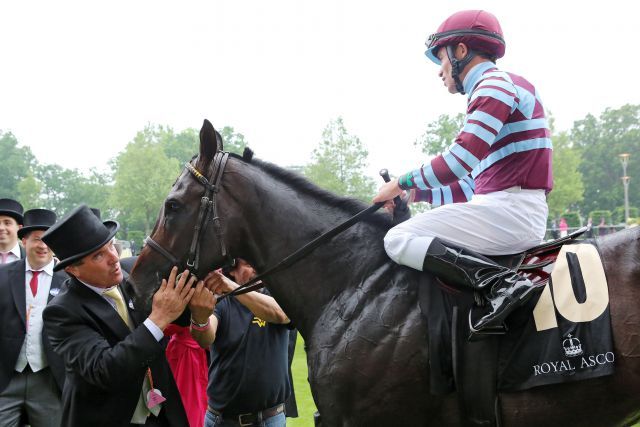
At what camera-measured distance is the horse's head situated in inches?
129

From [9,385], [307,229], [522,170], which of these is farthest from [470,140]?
[9,385]

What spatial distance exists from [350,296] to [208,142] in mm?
1173

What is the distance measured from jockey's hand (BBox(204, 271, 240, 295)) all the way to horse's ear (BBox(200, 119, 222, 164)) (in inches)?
28.2

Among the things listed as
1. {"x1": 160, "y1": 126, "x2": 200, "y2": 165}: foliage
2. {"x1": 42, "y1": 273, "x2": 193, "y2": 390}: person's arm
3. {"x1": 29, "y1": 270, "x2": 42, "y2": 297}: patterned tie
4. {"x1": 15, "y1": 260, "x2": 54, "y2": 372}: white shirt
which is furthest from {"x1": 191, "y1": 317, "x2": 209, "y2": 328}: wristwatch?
{"x1": 160, "y1": 126, "x2": 200, "y2": 165}: foliage

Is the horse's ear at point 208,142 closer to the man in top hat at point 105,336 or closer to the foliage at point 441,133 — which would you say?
the man in top hat at point 105,336

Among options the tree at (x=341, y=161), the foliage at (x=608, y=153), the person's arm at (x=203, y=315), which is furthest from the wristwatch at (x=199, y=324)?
the foliage at (x=608, y=153)

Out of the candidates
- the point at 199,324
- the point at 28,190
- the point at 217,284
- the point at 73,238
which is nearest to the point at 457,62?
the point at 217,284

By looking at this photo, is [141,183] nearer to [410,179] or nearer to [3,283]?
[3,283]

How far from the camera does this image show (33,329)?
512 centimetres

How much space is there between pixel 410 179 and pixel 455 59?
2.47 ft

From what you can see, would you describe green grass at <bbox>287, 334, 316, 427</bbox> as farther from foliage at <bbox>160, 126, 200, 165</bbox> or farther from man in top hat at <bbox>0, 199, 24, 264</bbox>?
foliage at <bbox>160, 126, 200, 165</bbox>

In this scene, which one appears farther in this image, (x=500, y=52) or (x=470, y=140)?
(x=500, y=52)

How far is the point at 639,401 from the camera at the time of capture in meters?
2.55

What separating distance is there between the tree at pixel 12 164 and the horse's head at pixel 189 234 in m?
83.7
